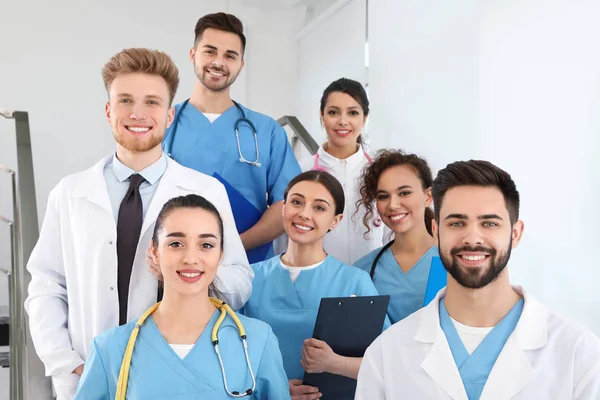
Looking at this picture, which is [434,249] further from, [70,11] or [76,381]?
[70,11]

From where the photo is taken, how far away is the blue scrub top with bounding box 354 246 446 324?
2074 mm

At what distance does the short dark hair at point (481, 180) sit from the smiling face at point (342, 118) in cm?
101

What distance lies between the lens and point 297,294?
1974mm

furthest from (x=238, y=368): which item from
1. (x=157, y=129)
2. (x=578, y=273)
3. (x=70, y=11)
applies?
(x=70, y=11)

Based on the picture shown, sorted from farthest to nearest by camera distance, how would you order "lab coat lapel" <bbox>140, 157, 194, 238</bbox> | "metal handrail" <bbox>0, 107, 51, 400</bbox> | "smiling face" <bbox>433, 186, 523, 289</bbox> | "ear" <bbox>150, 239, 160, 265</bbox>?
1. "metal handrail" <bbox>0, 107, 51, 400</bbox>
2. "lab coat lapel" <bbox>140, 157, 194, 238</bbox>
3. "ear" <bbox>150, 239, 160, 265</bbox>
4. "smiling face" <bbox>433, 186, 523, 289</bbox>

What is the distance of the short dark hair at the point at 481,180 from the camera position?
1.55 meters

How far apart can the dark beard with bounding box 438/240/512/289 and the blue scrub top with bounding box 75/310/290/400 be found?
452 mm

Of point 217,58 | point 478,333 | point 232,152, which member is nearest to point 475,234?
point 478,333

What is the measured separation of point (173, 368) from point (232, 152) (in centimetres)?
94

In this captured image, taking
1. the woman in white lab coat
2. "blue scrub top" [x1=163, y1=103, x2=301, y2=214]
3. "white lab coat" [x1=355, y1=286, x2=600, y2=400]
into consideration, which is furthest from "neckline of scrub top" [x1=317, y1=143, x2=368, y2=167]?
"white lab coat" [x1=355, y1=286, x2=600, y2=400]

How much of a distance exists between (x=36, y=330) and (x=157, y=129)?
1.85 feet

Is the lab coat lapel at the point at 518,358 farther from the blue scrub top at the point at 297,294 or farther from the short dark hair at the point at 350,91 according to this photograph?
the short dark hair at the point at 350,91

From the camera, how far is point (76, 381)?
1674 mm

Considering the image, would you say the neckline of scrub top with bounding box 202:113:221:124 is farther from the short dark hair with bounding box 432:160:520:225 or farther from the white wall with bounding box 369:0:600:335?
the white wall with bounding box 369:0:600:335
